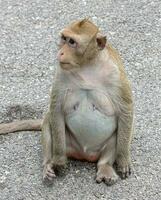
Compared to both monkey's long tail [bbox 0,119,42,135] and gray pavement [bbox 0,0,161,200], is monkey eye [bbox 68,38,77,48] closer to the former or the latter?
gray pavement [bbox 0,0,161,200]

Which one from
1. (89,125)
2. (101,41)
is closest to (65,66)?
(101,41)

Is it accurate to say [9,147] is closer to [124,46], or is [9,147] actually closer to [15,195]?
[15,195]

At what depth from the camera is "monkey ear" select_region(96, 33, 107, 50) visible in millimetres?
4258

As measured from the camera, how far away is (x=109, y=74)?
441cm

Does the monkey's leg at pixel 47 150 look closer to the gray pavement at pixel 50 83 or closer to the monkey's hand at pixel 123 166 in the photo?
the gray pavement at pixel 50 83

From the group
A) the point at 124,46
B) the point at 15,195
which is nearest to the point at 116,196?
the point at 15,195

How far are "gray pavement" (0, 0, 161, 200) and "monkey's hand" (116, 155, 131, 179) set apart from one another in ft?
0.17

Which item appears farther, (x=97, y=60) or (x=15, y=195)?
(x=15, y=195)

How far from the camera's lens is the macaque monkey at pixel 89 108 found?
13.9 ft

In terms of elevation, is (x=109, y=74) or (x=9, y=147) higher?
(x=109, y=74)

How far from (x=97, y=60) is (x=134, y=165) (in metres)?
0.97

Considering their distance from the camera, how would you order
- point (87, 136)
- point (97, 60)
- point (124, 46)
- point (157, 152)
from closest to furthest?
point (97, 60) < point (87, 136) < point (157, 152) < point (124, 46)

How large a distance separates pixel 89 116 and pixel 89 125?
0.08m

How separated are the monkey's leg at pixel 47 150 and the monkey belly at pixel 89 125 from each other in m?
0.18
